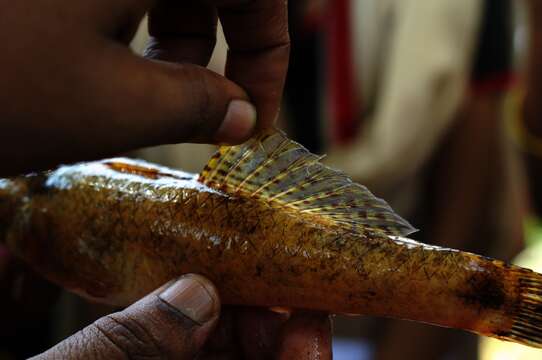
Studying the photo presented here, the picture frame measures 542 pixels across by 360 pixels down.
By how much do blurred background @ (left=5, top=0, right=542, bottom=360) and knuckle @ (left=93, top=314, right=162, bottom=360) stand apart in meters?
1.34

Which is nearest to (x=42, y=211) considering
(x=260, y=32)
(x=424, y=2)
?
(x=260, y=32)

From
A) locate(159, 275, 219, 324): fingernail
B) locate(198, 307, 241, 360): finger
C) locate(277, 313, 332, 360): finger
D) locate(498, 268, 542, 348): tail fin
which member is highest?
locate(498, 268, 542, 348): tail fin

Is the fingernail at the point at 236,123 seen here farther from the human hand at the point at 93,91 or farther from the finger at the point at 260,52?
the finger at the point at 260,52

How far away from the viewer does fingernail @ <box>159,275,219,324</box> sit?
3.57ft

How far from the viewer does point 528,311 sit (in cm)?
100

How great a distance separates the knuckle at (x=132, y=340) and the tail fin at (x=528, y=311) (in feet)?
1.90

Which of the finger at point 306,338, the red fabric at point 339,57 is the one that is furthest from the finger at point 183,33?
the red fabric at point 339,57

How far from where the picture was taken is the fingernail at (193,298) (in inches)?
42.8

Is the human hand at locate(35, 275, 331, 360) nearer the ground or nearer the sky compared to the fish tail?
nearer the ground

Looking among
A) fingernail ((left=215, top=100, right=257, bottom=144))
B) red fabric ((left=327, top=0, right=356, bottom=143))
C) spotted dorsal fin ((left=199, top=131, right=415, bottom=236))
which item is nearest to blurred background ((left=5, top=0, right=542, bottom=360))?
red fabric ((left=327, top=0, right=356, bottom=143))

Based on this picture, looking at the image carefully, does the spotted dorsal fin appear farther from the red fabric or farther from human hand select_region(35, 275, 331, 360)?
the red fabric

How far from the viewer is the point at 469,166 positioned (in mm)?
2777

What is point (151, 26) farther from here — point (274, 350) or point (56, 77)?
point (274, 350)

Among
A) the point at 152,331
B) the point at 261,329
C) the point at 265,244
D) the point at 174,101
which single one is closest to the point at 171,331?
the point at 152,331
